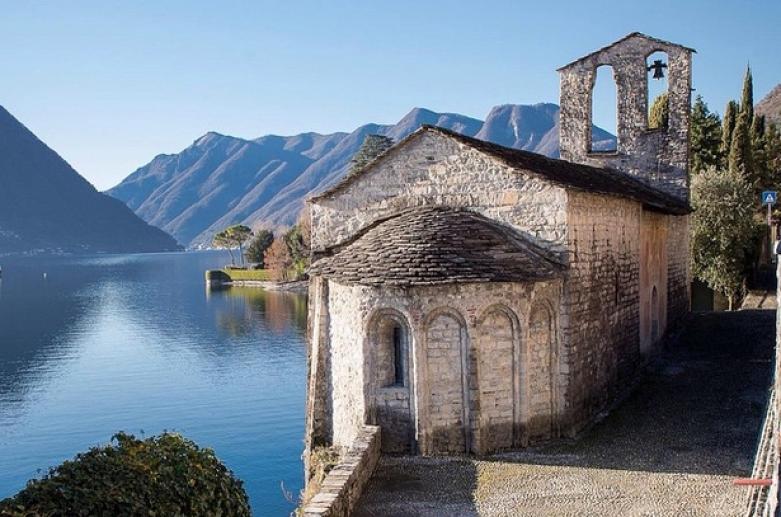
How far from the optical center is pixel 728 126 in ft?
136

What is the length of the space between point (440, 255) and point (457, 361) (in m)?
1.72

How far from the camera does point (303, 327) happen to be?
164ft

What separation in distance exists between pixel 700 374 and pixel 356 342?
8.98 m

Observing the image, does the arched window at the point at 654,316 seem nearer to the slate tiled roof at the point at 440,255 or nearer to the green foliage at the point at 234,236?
the slate tiled roof at the point at 440,255

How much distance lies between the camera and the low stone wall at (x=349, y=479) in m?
9.22

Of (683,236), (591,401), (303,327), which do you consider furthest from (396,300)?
(303,327)

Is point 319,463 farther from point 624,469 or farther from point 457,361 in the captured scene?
point 624,469

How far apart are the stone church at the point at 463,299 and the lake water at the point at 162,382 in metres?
8.16

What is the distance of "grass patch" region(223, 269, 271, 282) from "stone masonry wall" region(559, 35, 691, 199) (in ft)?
193

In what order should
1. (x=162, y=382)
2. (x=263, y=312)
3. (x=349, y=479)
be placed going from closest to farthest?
(x=349, y=479)
(x=162, y=382)
(x=263, y=312)

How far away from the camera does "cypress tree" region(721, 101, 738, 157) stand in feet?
135

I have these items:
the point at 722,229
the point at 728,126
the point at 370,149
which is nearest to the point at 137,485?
the point at 722,229

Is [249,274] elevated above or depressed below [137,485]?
below

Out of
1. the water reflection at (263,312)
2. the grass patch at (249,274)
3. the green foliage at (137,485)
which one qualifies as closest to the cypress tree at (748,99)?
the water reflection at (263,312)
